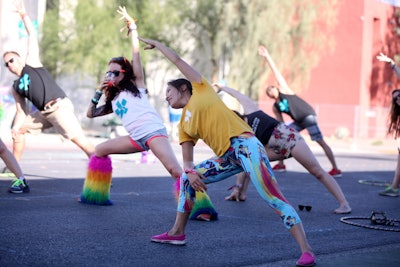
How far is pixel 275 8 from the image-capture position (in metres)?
39.1

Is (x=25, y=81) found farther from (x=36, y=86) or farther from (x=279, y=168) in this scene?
(x=279, y=168)

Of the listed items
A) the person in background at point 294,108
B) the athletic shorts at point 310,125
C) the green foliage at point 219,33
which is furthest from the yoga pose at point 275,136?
the green foliage at point 219,33

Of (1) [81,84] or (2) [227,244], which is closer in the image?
(2) [227,244]

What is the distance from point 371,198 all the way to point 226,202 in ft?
8.31

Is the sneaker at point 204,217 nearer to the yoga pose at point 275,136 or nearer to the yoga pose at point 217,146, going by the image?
the yoga pose at point 275,136

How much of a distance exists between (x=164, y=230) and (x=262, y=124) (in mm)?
2053

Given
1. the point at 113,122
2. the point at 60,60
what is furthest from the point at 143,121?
the point at 60,60

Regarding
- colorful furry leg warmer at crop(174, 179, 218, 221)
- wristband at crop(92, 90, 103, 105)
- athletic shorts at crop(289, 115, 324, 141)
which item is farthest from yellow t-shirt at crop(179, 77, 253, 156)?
athletic shorts at crop(289, 115, 324, 141)

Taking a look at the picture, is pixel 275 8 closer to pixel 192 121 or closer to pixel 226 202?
pixel 226 202

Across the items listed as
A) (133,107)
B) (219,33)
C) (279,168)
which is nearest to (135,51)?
(133,107)

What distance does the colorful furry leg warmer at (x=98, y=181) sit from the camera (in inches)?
347

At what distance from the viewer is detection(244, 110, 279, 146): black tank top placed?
28.9 ft

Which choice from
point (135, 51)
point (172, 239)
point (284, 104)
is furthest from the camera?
point (284, 104)

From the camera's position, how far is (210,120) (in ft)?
19.9
